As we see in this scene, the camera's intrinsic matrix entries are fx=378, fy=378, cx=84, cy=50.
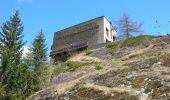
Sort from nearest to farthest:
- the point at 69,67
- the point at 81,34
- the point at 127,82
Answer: the point at 127,82, the point at 69,67, the point at 81,34

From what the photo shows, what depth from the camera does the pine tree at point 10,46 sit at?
132ft

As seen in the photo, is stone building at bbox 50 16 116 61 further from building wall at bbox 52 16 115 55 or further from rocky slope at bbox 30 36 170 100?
rocky slope at bbox 30 36 170 100

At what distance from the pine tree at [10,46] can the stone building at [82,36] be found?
1227cm

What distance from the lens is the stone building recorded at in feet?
183

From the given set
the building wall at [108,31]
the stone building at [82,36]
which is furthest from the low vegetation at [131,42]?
the building wall at [108,31]

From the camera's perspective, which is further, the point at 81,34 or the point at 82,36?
the point at 81,34

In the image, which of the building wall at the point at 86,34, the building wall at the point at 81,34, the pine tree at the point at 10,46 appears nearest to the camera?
the pine tree at the point at 10,46

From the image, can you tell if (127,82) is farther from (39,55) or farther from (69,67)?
(39,55)

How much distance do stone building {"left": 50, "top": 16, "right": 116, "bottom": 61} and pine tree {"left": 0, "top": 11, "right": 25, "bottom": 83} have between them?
1227 cm

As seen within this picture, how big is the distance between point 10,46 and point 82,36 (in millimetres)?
16861

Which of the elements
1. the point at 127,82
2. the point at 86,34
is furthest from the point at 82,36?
the point at 127,82

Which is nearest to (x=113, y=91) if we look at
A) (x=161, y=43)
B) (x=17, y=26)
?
(x=161, y=43)

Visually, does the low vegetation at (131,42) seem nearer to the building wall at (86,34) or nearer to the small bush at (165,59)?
the building wall at (86,34)

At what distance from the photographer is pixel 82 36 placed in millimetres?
58062
